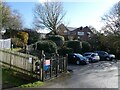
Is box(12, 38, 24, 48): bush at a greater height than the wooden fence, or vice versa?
box(12, 38, 24, 48): bush

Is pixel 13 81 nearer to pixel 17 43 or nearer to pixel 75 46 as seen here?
pixel 17 43

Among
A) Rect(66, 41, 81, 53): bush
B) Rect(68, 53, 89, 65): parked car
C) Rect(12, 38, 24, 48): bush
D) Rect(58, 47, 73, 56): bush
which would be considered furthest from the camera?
Rect(66, 41, 81, 53): bush

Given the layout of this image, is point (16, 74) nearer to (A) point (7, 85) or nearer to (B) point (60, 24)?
(A) point (7, 85)

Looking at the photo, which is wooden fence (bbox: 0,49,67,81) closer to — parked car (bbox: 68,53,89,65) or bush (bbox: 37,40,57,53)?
parked car (bbox: 68,53,89,65)

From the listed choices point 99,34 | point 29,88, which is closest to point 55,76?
point 29,88

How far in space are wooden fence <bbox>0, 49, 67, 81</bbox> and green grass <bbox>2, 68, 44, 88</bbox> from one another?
59 centimetres

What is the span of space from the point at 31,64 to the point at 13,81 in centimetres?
177

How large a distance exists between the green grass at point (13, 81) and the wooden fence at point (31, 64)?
59cm

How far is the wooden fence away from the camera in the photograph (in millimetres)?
15088

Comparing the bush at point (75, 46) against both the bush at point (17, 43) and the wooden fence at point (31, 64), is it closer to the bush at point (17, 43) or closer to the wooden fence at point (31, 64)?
the bush at point (17, 43)

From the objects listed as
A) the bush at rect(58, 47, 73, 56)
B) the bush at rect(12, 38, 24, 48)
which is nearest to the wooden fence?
the bush at rect(58, 47, 73, 56)

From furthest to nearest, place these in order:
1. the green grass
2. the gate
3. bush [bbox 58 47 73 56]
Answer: bush [bbox 58 47 73 56]
the gate
the green grass

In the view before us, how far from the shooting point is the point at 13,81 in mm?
13977

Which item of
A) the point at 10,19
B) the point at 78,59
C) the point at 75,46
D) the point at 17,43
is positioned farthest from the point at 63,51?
the point at 10,19
